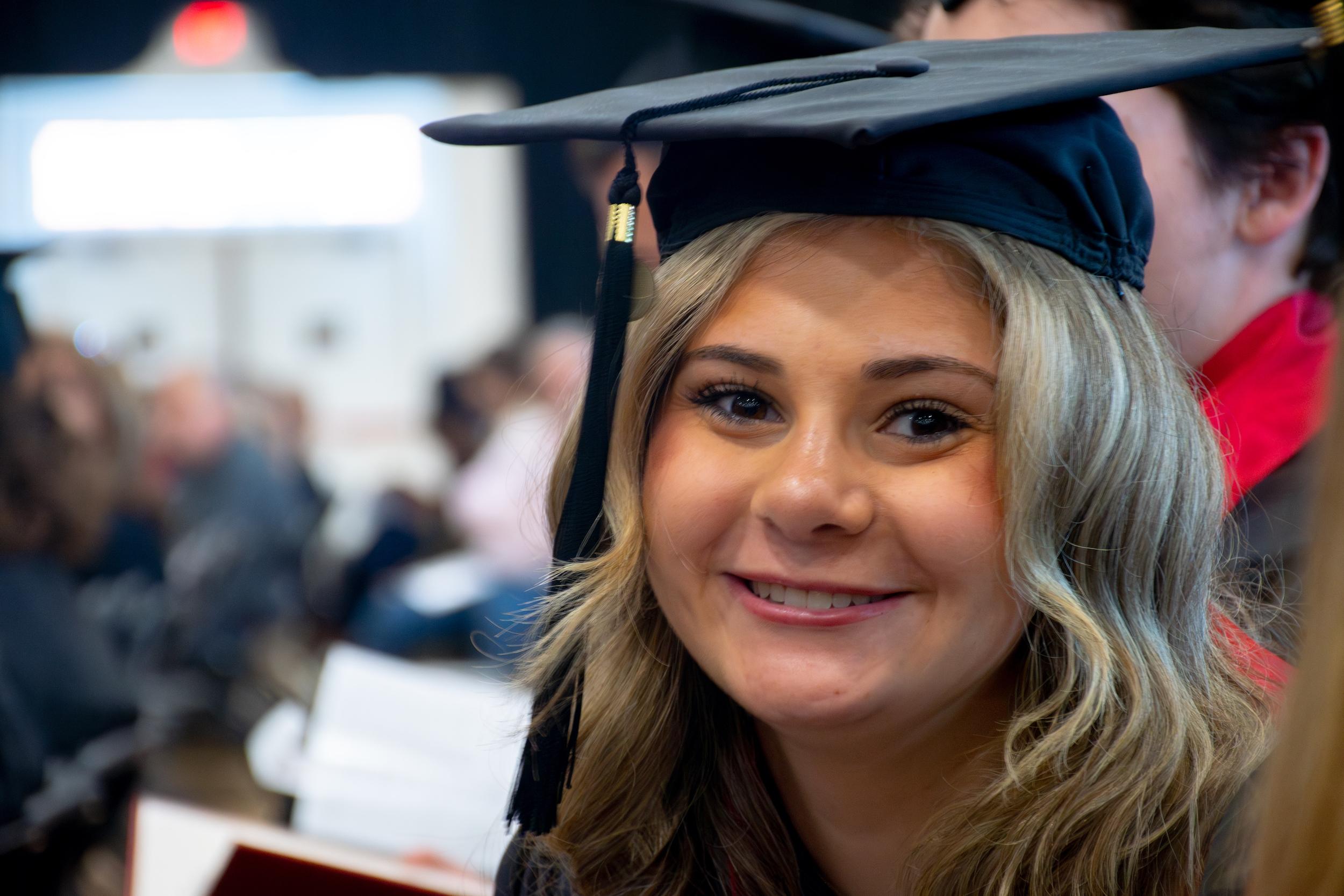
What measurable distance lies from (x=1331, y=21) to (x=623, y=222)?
0.60 m

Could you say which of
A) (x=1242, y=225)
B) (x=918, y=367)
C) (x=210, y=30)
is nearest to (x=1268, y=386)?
(x=1242, y=225)

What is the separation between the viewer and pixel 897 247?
115 cm

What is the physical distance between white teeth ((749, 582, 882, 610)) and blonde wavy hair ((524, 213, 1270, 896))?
5.7 inches

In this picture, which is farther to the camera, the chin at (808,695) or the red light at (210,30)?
the red light at (210,30)

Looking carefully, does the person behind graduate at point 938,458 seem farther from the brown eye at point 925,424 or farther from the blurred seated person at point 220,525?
the blurred seated person at point 220,525

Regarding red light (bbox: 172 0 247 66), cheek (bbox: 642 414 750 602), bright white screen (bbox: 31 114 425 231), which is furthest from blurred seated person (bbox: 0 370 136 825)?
red light (bbox: 172 0 247 66)

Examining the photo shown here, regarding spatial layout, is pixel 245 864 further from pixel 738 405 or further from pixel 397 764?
pixel 738 405

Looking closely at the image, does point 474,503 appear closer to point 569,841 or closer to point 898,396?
point 569,841

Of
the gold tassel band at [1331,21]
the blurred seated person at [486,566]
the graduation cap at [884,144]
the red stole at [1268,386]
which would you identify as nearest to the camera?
the gold tassel band at [1331,21]

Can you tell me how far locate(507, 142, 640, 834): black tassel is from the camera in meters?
1.21

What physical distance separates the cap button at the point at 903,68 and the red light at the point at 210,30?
6.72 m

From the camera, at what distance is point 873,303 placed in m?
1.14

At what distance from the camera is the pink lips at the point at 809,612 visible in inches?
45.2

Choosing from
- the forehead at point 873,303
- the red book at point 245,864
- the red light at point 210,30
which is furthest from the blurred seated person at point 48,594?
the red light at point 210,30
